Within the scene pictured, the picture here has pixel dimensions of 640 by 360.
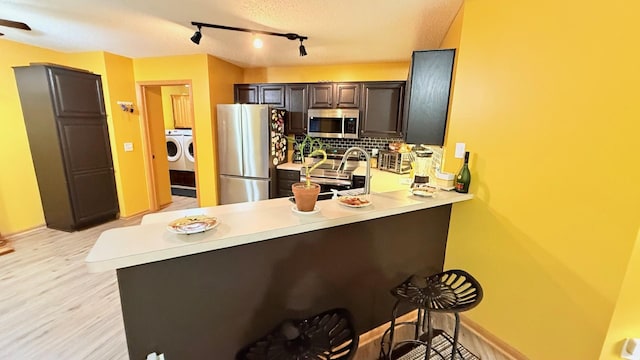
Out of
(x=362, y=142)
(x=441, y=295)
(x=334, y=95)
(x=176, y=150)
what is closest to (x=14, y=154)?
(x=176, y=150)

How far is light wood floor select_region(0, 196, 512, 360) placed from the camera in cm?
177

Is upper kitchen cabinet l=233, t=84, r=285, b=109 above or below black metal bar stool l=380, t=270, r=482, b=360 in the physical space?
above

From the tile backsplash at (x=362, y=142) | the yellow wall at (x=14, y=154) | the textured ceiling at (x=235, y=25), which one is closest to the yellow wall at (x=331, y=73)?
the textured ceiling at (x=235, y=25)

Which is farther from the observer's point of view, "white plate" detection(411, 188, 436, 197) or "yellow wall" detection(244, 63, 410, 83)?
"yellow wall" detection(244, 63, 410, 83)

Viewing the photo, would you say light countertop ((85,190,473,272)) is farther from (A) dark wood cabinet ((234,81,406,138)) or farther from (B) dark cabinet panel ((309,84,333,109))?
(B) dark cabinet panel ((309,84,333,109))

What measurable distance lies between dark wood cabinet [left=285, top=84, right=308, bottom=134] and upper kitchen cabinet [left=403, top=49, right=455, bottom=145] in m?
2.16

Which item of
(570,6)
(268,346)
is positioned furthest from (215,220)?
(570,6)

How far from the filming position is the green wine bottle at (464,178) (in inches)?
73.0

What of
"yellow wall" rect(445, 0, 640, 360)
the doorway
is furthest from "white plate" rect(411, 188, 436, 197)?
the doorway

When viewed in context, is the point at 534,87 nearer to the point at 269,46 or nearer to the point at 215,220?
the point at 215,220

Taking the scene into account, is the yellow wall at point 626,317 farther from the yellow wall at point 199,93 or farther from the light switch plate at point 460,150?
the yellow wall at point 199,93

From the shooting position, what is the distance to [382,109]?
149 inches

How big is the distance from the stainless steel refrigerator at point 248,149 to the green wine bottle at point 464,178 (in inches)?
102

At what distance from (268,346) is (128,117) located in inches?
166
